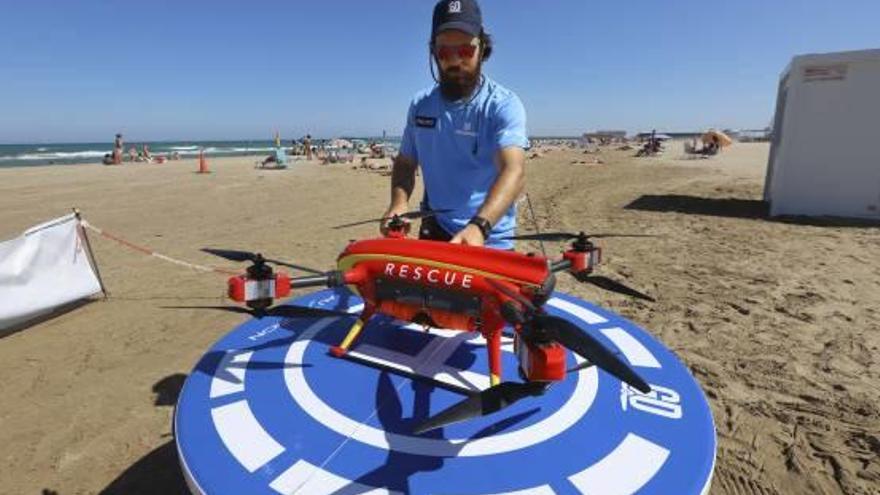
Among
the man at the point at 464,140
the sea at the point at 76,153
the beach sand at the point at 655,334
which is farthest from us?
the sea at the point at 76,153

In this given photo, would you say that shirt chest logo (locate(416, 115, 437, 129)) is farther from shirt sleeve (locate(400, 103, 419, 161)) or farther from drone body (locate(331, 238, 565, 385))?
drone body (locate(331, 238, 565, 385))

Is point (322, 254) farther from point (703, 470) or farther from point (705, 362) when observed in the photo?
point (703, 470)

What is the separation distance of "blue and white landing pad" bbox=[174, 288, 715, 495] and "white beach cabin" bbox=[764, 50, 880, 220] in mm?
12009

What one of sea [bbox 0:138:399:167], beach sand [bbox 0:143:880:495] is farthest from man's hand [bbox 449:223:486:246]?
sea [bbox 0:138:399:167]

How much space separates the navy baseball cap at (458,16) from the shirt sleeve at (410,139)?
0.75m


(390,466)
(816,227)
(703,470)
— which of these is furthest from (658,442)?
(816,227)

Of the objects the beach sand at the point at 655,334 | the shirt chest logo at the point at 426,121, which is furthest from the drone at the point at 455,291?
the beach sand at the point at 655,334

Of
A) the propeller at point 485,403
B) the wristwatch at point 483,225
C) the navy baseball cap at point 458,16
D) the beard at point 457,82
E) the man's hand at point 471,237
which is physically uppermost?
the navy baseball cap at point 458,16

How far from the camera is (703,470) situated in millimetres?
1918

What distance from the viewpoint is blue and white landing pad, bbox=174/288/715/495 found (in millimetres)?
1816

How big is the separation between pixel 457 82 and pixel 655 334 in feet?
12.5

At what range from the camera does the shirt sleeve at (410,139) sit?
3447mm

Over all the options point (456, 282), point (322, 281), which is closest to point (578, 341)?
point (456, 282)

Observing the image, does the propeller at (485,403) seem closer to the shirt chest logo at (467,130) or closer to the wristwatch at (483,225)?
the wristwatch at (483,225)
